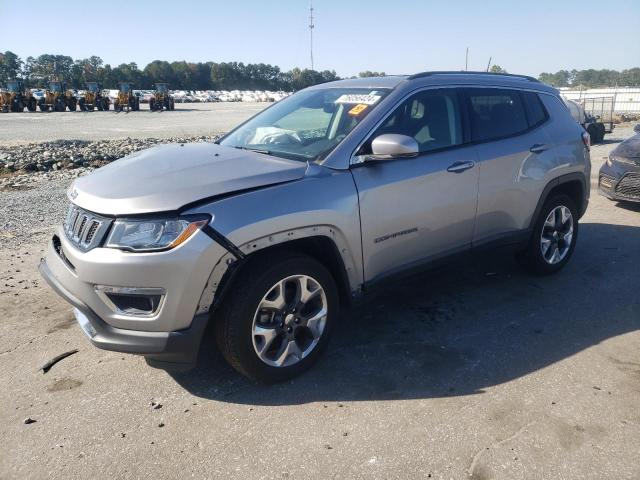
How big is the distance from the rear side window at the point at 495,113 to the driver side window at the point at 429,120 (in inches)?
7.8

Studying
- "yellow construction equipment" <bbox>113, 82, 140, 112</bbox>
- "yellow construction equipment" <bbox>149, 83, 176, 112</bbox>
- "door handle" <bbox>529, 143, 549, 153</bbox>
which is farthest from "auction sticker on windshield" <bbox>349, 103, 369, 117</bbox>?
"yellow construction equipment" <bbox>149, 83, 176, 112</bbox>

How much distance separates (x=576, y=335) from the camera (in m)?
3.84

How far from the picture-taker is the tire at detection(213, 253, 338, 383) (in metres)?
2.89

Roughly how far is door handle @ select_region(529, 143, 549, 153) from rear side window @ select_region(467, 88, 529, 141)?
0.18 metres

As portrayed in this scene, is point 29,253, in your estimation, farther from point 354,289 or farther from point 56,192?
point 354,289

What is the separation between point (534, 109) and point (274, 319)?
326 cm

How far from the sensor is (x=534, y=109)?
474 centimetres

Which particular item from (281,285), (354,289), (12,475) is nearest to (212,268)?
(281,285)

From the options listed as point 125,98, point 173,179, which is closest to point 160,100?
point 125,98

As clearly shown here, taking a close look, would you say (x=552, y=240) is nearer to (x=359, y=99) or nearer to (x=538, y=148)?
(x=538, y=148)

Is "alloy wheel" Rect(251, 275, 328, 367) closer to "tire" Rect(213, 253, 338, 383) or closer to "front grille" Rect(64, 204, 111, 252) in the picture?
"tire" Rect(213, 253, 338, 383)

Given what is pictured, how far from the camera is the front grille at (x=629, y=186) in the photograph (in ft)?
24.2

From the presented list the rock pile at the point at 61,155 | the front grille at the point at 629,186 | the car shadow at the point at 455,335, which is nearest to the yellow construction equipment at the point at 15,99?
the rock pile at the point at 61,155

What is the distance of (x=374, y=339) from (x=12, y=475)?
7.63 feet
